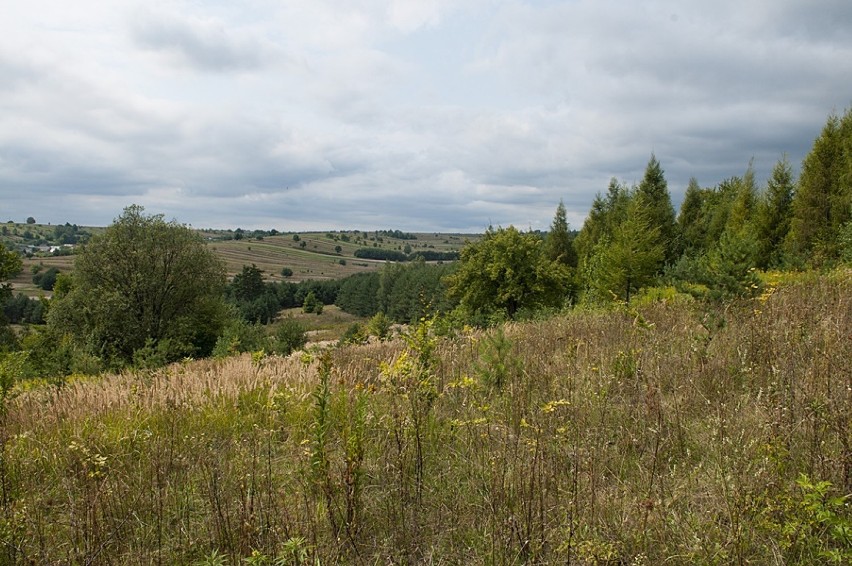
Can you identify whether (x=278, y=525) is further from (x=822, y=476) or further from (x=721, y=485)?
(x=822, y=476)

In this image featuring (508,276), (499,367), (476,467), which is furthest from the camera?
(508,276)

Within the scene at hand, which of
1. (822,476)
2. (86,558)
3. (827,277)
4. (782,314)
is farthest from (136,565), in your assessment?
(827,277)

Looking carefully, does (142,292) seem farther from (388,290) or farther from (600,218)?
(388,290)

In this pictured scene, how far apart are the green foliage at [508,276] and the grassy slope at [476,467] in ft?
84.3

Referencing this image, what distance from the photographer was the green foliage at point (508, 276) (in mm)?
31547

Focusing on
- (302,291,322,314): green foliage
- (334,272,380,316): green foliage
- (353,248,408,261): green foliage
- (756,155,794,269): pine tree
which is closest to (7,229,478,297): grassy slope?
(353,248,408,261): green foliage

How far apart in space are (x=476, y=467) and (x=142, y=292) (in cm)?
3756

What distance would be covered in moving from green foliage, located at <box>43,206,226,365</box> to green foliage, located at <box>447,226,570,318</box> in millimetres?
19502

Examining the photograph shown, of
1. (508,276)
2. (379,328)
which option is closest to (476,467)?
(379,328)

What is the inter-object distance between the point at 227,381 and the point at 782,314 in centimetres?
726

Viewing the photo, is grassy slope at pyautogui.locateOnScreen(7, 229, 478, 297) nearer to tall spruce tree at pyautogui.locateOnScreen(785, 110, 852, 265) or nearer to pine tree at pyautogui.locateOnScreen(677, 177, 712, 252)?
pine tree at pyautogui.locateOnScreen(677, 177, 712, 252)

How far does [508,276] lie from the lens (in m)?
31.5

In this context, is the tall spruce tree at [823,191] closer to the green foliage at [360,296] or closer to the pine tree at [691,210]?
the pine tree at [691,210]

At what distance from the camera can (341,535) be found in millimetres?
2949
